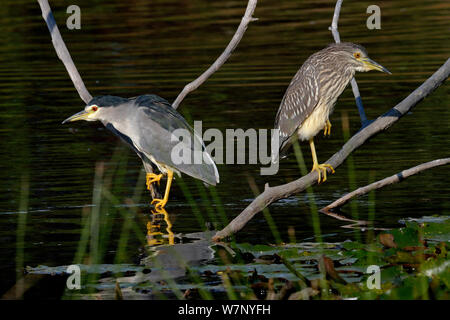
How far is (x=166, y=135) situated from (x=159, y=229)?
3.10ft

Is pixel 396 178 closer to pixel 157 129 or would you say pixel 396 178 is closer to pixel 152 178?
pixel 157 129

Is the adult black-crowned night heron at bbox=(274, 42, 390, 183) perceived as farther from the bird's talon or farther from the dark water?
the bird's talon

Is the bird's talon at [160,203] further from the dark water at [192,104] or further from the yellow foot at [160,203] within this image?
the dark water at [192,104]

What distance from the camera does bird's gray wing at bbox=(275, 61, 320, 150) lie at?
30.1 feet

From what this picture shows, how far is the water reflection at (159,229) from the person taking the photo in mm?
8188

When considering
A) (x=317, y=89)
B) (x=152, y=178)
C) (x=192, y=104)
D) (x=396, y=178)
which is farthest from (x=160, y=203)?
(x=192, y=104)

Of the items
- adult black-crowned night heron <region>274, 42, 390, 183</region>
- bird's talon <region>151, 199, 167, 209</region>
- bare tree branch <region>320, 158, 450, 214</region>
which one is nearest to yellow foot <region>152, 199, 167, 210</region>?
bird's talon <region>151, 199, 167, 209</region>

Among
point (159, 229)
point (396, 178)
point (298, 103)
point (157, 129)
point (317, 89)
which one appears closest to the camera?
point (396, 178)

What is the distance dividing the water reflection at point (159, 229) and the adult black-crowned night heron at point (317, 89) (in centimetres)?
137

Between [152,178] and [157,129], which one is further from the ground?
[157,129]

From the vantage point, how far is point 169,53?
1995 cm

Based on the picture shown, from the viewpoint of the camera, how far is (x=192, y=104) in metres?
15.1

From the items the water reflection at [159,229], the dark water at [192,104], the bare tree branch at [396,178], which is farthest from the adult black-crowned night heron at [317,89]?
the water reflection at [159,229]

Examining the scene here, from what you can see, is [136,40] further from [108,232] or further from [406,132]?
[108,232]
